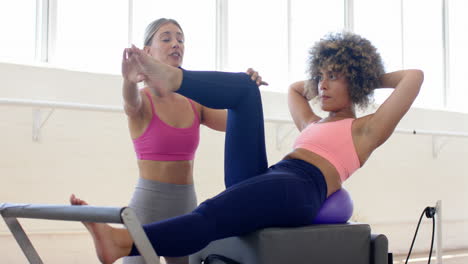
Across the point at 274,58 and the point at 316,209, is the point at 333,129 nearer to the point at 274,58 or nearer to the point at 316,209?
the point at 316,209

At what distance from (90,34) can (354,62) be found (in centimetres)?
230

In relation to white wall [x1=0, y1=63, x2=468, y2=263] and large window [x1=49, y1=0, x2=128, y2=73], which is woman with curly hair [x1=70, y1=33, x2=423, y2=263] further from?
large window [x1=49, y1=0, x2=128, y2=73]

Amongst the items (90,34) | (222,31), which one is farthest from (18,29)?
(222,31)

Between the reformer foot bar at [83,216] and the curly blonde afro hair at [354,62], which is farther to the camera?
the curly blonde afro hair at [354,62]

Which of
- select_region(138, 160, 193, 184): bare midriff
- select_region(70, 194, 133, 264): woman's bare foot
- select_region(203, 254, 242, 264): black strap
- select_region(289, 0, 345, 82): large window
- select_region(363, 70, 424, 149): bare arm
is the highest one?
select_region(289, 0, 345, 82): large window

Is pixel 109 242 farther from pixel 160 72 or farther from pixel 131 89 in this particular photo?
pixel 131 89

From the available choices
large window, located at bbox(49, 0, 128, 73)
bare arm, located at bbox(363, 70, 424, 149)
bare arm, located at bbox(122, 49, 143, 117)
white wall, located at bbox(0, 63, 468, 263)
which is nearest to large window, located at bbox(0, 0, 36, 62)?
large window, located at bbox(49, 0, 128, 73)

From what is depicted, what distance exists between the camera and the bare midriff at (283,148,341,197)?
5.26 feet

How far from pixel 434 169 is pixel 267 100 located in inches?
80.0

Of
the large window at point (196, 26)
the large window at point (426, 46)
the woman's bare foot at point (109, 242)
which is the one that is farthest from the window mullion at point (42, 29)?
the large window at point (426, 46)

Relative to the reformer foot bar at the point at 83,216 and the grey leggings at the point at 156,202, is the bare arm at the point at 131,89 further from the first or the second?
the reformer foot bar at the point at 83,216

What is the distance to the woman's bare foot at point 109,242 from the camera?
1230mm

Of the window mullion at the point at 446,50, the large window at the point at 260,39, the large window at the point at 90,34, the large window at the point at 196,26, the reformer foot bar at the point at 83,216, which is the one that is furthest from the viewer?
the window mullion at the point at 446,50

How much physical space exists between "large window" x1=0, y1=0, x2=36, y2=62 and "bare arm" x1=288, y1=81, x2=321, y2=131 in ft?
6.55
